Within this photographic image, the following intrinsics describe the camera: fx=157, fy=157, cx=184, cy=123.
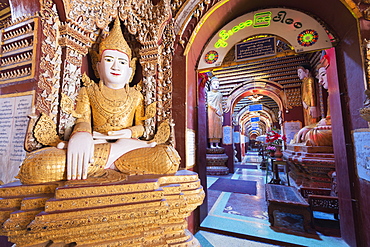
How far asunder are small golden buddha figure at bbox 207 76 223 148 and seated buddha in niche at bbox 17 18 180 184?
551cm

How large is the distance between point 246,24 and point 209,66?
2.97 ft

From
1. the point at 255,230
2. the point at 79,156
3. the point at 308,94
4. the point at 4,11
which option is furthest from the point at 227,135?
the point at 4,11

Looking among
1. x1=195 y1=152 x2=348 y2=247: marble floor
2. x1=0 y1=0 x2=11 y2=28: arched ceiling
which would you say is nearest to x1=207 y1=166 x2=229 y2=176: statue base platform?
x1=195 y1=152 x2=348 y2=247: marble floor

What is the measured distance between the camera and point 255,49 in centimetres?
259

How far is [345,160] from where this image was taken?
2072 millimetres

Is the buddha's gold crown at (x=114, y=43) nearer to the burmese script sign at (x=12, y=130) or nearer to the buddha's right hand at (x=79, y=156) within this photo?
the burmese script sign at (x=12, y=130)

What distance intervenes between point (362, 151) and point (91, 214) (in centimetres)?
274

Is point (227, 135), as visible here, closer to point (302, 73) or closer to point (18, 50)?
point (302, 73)

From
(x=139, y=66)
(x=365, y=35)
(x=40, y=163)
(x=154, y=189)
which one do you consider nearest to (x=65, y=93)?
(x=40, y=163)

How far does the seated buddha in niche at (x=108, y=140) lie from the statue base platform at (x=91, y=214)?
0.46 ft

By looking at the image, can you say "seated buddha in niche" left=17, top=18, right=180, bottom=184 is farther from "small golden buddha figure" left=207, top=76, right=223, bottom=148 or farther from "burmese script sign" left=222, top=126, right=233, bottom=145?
"burmese script sign" left=222, top=126, right=233, bottom=145

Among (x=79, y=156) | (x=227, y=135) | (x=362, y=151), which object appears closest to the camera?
(x=79, y=156)

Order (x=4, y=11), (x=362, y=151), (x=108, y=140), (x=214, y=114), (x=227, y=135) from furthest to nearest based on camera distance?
(x=227, y=135) < (x=214, y=114) < (x=4, y=11) < (x=108, y=140) < (x=362, y=151)

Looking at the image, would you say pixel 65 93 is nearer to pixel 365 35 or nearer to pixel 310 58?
pixel 365 35
